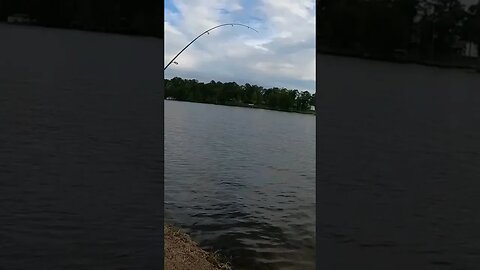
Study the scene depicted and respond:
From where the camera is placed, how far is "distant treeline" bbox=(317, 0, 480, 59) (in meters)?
1.90

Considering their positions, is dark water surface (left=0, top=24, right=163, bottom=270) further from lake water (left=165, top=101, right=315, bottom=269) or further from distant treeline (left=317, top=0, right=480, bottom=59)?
lake water (left=165, top=101, right=315, bottom=269)

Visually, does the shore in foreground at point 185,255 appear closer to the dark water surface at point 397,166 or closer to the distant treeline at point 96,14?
the dark water surface at point 397,166

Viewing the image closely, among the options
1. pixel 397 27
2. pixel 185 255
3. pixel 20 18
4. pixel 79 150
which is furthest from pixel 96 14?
pixel 185 255

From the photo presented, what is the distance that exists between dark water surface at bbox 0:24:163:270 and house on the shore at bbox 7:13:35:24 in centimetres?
3

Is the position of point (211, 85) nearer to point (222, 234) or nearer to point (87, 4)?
point (222, 234)

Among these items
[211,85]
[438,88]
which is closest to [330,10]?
[438,88]

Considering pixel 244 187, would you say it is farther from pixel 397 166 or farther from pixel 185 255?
pixel 397 166

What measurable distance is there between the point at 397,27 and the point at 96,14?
4.26 ft

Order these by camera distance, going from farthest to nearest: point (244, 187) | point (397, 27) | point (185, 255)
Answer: point (244, 187) < point (185, 255) < point (397, 27)

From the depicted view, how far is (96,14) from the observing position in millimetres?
2027

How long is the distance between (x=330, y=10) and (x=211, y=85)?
191cm

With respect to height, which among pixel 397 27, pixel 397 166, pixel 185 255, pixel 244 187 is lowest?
pixel 185 255

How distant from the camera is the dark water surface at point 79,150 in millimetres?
1968

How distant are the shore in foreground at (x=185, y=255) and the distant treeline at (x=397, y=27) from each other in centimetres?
186
